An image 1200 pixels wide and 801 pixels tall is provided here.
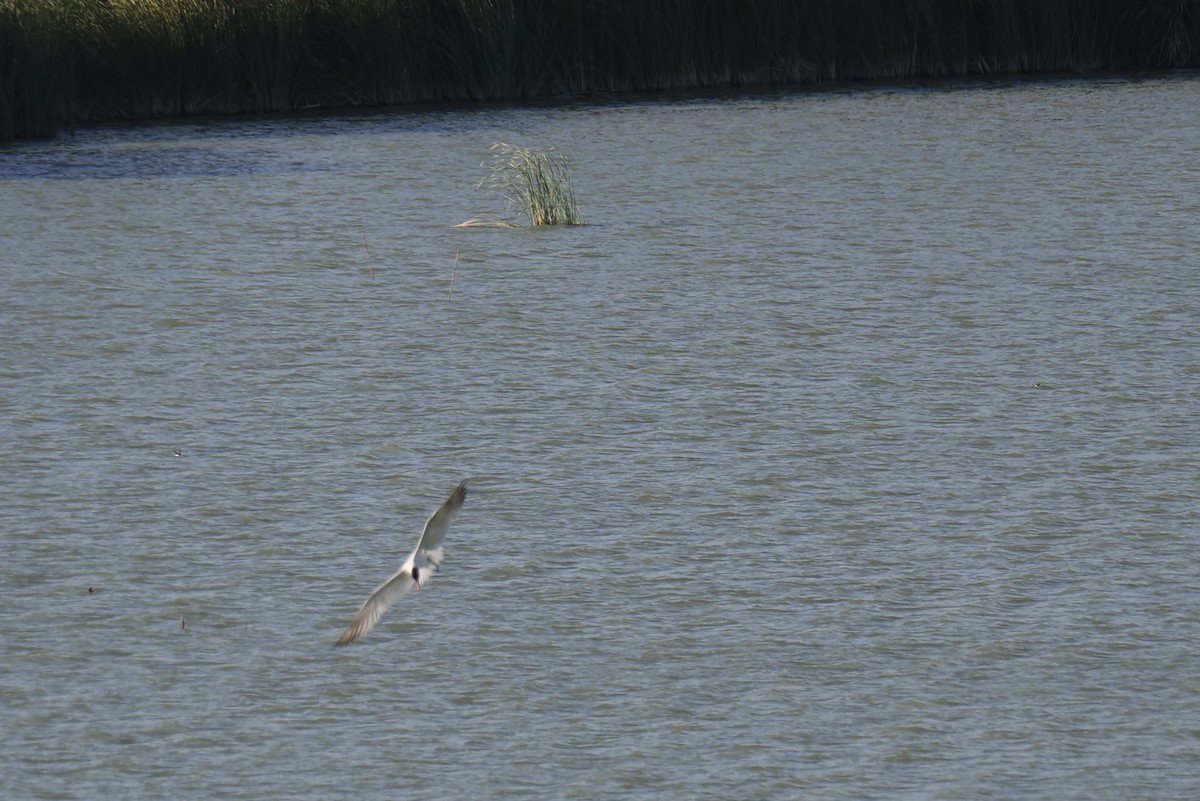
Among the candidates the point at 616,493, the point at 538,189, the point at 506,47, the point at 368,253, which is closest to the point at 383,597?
the point at 616,493

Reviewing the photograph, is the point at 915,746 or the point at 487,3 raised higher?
the point at 487,3

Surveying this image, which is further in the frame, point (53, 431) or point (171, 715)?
point (53, 431)

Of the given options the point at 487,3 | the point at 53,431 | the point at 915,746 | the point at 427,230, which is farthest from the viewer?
the point at 487,3

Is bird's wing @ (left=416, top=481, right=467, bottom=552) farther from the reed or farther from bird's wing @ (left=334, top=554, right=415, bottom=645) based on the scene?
the reed

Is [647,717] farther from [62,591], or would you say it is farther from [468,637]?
[62,591]

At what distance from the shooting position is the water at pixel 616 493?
4.81m

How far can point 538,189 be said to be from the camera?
43.2 ft

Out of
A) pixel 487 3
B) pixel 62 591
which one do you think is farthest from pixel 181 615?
pixel 487 3

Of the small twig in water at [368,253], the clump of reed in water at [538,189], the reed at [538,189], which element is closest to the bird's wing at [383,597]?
the small twig in water at [368,253]

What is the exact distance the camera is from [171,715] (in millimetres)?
5008

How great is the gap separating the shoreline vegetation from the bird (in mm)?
12412

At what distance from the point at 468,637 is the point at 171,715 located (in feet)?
2.94

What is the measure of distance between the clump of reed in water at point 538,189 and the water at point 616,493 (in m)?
0.27

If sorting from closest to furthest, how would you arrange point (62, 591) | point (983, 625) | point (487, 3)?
point (983, 625), point (62, 591), point (487, 3)
